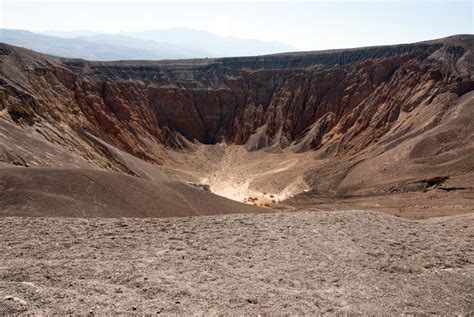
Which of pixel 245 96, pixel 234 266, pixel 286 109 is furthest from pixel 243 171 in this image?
pixel 234 266

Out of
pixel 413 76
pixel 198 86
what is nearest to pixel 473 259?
pixel 413 76

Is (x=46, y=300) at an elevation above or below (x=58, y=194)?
above

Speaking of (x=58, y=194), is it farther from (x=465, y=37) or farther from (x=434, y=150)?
(x=465, y=37)

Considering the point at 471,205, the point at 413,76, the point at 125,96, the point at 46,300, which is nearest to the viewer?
the point at 46,300

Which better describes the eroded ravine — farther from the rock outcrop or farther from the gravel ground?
the gravel ground

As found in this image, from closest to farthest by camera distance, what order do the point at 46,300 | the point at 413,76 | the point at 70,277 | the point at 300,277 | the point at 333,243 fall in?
the point at 46,300, the point at 70,277, the point at 300,277, the point at 333,243, the point at 413,76

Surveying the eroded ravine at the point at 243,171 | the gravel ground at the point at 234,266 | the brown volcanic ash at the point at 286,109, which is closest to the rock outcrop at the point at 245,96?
the brown volcanic ash at the point at 286,109
